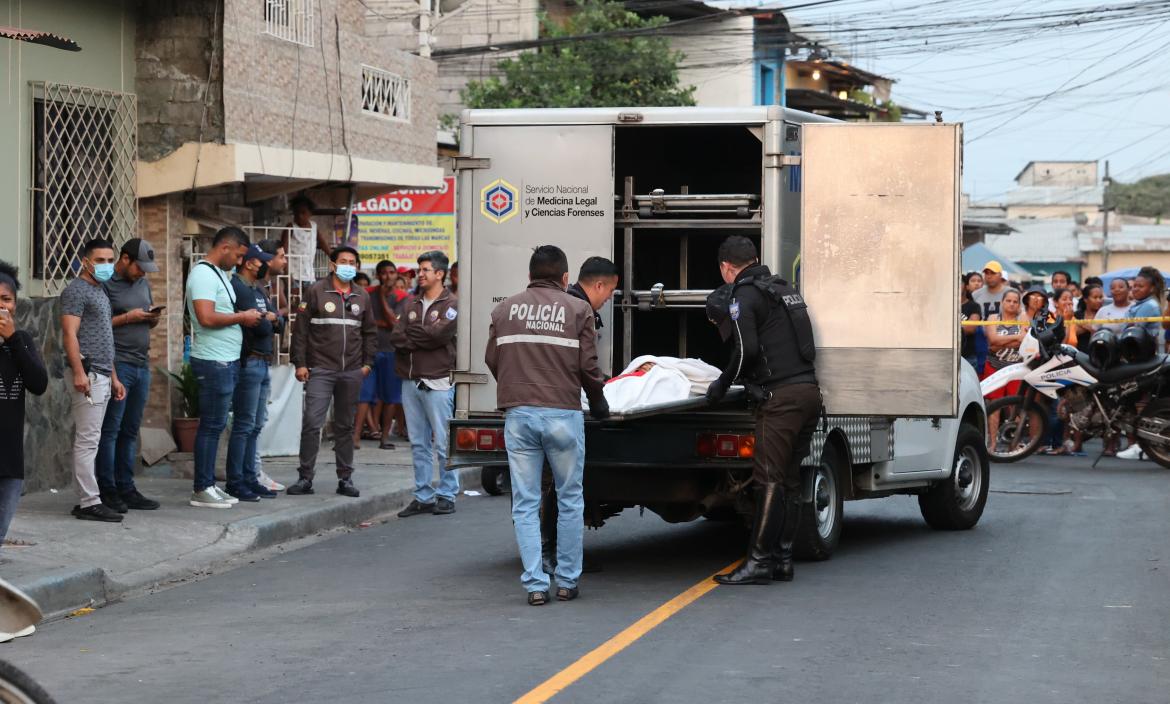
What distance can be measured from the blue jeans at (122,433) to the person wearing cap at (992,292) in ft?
38.8

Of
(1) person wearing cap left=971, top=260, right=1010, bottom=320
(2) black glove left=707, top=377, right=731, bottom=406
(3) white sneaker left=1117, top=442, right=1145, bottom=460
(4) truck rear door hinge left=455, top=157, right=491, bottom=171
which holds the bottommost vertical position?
(3) white sneaker left=1117, top=442, right=1145, bottom=460

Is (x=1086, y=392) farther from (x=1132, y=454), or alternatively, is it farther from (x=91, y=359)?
(x=91, y=359)

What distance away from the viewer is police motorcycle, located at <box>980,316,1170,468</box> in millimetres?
16859

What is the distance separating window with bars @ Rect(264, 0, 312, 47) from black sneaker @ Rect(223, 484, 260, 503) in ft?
16.9

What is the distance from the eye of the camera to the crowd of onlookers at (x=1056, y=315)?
18.7 metres

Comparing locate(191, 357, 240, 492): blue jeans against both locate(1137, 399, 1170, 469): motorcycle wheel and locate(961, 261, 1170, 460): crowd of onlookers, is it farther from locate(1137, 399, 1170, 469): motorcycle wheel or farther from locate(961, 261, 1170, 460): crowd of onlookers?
locate(1137, 399, 1170, 469): motorcycle wheel

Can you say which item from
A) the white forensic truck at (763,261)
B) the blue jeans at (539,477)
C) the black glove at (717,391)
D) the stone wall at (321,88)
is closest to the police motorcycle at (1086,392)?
the white forensic truck at (763,261)

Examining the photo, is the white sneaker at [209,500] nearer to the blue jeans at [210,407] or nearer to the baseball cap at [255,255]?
the blue jeans at [210,407]

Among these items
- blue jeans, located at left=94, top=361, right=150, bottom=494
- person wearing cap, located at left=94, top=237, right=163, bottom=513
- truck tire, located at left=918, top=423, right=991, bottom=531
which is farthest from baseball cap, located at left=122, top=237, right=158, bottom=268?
truck tire, located at left=918, top=423, right=991, bottom=531

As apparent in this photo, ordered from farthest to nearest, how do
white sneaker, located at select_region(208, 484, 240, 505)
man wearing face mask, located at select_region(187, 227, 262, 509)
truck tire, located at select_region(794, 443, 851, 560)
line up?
1. white sneaker, located at select_region(208, 484, 240, 505)
2. man wearing face mask, located at select_region(187, 227, 262, 509)
3. truck tire, located at select_region(794, 443, 851, 560)

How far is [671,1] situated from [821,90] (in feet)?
47.7

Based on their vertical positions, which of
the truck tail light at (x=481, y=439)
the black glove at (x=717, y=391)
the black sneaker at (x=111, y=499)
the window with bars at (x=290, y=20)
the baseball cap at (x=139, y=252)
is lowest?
the black sneaker at (x=111, y=499)

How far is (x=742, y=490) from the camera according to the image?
383 inches

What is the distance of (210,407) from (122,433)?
2.30ft
